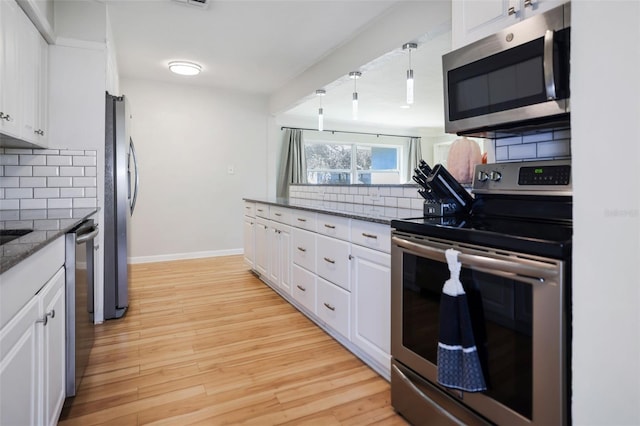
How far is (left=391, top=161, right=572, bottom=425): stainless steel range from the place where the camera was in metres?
0.99

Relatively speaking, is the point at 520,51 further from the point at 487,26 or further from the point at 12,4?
the point at 12,4

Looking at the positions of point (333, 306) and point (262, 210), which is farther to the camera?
point (262, 210)

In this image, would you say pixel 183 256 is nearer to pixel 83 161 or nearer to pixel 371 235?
pixel 83 161

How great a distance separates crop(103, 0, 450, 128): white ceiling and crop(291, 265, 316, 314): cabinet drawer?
6.20 ft

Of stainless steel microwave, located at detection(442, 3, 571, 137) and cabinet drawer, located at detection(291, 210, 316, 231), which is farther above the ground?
stainless steel microwave, located at detection(442, 3, 571, 137)

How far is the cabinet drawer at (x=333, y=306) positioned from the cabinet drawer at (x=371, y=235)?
366mm

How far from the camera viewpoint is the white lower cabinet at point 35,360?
3.03ft

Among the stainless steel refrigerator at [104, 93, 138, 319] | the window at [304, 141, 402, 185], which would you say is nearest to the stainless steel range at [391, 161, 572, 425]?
the stainless steel refrigerator at [104, 93, 138, 319]

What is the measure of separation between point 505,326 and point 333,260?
1.26 meters

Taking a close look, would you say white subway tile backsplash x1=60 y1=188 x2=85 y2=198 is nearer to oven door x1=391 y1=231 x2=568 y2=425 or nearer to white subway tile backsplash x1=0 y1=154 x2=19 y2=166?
white subway tile backsplash x1=0 y1=154 x2=19 y2=166

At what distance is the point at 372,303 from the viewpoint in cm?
188

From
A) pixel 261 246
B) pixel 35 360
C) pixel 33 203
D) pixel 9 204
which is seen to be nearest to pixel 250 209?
pixel 261 246

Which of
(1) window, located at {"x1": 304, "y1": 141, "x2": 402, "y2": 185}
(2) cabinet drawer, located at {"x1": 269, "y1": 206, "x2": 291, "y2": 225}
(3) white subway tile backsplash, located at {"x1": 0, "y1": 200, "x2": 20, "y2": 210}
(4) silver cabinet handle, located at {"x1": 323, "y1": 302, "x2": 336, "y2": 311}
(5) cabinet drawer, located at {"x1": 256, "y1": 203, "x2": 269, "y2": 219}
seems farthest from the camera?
(1) window, located at {"x1": 304, "y1": 141, "x2": 402, "y2": 185}
